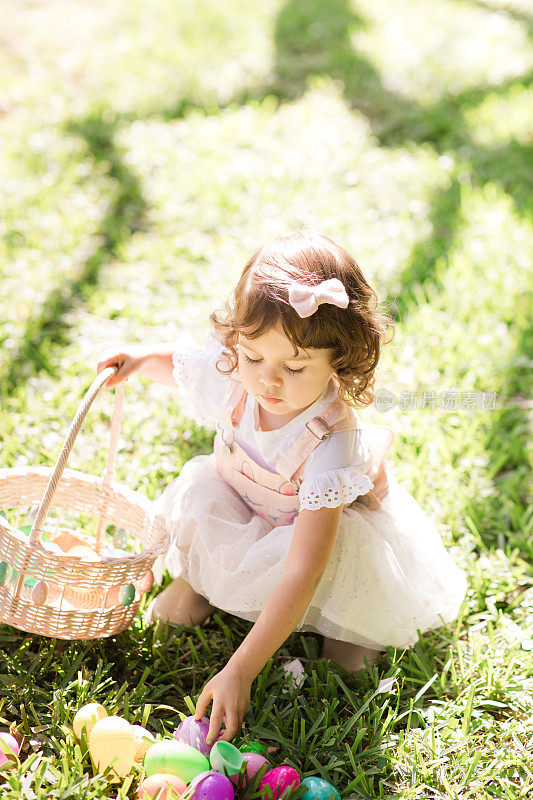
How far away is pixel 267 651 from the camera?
1.65 meters

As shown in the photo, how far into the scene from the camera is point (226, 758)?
1516mm

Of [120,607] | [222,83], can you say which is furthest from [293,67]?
[120,607]

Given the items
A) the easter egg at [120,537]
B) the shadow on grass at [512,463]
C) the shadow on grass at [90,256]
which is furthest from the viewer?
the shadow on grass at [90,256]

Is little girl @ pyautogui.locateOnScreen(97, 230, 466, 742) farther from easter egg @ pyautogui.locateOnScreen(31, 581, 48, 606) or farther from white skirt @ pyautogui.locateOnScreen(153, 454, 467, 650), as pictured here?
easter egg @ pyautogui.locateOnScreen(31, 581, 48, 606)

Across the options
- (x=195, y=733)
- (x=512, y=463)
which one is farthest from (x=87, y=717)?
(x=512, y=463)

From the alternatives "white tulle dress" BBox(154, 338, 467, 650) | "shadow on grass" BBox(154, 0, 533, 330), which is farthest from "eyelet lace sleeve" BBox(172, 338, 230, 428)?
"shadow on grass" BBox(154, 0, 533, 330)

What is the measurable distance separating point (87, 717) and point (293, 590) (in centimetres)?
45

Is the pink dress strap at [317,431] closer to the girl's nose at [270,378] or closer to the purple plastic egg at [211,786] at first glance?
the girl's nose at [270,378]

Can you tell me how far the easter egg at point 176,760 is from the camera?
152cm

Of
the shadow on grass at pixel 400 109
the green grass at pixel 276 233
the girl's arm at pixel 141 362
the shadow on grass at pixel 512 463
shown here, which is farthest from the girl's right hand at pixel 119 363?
the shadow on grass at pixel 400 109

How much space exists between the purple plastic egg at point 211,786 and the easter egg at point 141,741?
0.49ft

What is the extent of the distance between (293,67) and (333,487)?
3971mm

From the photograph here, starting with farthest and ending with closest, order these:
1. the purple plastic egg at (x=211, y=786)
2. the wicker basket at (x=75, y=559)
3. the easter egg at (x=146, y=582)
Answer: the easter egg at (x=146, y=582) < the wicker basket at (x=75, y=559) < the purple plastic egg at (x=211, y=786)

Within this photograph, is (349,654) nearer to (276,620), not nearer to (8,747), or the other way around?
(276,620)
